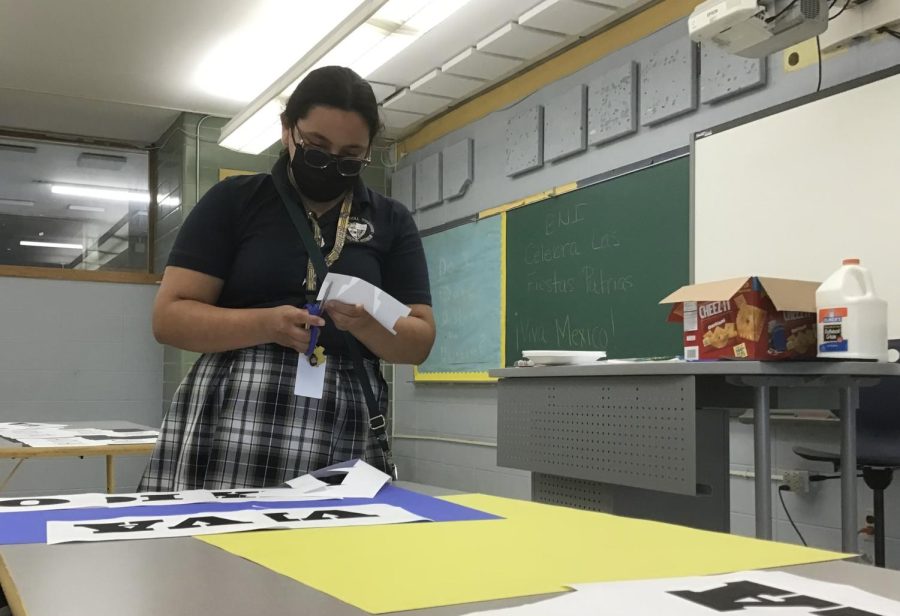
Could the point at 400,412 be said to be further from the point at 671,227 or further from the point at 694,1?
the point at 694,1

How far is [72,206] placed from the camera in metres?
6.05

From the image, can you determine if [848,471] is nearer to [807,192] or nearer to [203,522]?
[807,192]

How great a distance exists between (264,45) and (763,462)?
349cm

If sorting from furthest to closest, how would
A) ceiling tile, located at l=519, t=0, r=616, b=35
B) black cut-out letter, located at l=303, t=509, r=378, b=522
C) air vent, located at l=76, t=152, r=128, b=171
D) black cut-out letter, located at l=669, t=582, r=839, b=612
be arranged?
air vent, located at l=76, t=152, r=128, b=171 < ceiling tile, located at l=519, t=0, r=616, b=35 < black cut-out letter, located at l=303, t=509, r=378, b=522 < black cut-out letter, located at l=669, t=582, r=839, b=612

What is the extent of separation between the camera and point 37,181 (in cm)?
598

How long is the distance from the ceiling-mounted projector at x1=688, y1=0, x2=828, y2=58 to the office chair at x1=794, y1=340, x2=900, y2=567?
1.06 meters

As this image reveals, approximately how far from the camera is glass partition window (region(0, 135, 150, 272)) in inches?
230

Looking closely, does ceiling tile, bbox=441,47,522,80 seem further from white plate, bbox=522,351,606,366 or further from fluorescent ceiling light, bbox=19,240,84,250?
fluorescent ceiling light, bbox=19,240,84,250

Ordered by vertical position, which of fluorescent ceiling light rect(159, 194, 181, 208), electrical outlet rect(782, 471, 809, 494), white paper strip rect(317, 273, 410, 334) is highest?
fluorescent ceiling light rect(159, 194, 181, 208)

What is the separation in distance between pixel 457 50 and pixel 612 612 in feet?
14.3

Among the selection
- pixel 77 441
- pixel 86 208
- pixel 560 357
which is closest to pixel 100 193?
pixel 86 208

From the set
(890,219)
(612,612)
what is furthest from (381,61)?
(612,612)

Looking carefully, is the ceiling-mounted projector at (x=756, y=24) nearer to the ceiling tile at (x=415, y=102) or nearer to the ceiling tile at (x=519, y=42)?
the ceiling tile at (x=519, y=42)

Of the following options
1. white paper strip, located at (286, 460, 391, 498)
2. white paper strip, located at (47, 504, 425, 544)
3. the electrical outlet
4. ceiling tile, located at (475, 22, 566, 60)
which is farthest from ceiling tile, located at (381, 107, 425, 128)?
white paper strip, located at (47, 504, 425, 544)
